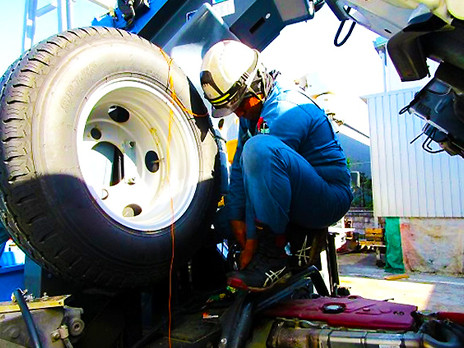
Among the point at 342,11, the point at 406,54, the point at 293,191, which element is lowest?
the point at 293,191

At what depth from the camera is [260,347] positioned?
1653 millimetres

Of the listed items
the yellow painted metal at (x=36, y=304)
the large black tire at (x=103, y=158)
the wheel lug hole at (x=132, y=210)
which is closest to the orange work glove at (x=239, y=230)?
the large black tire at (x=103, y=158)

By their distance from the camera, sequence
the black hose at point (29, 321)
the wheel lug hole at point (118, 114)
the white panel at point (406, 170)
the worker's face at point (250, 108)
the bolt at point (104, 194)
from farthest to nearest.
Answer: the white panel at point (406, 170), the worker's face at point (250, 108), the wheel lug hole at point (118, 114), the bolt at point (104, 194), the black hose at point (29, 321)

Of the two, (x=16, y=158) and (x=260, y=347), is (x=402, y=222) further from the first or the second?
(x=16, y=158)

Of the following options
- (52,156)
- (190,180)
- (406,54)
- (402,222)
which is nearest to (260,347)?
(190,180)

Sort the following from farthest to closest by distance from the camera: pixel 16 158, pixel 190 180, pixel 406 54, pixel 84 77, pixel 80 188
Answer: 1. pixel 190 180
2. pixel 84 77
3. pixel 80 188
4. pixel 16 158
5. pixel 406 54

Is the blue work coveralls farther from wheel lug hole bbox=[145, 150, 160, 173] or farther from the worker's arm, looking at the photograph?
wheel lug hole bbox=[145, 150, 160, 173]

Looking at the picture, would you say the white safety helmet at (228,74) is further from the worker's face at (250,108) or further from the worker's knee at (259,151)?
the worker's knee at (259,151)

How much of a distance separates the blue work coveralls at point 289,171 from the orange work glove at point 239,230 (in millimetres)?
26

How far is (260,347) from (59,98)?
4.04 ft

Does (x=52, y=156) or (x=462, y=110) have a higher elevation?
(x=462, y=110)

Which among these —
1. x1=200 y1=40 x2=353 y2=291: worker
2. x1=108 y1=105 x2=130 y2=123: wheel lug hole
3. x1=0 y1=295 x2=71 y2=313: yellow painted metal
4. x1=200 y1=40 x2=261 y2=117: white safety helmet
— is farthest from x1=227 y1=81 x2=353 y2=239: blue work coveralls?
x1=0 y1=295 x2=71 y2=313: yellow painted metal

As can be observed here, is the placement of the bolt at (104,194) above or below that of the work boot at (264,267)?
above

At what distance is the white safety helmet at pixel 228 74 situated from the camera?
81.5 inches
